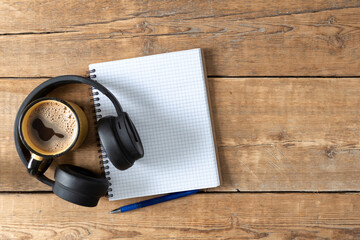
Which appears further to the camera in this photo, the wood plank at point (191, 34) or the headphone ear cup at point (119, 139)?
the wood plank at point (191, 34)

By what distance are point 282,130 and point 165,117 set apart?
0.27 metres

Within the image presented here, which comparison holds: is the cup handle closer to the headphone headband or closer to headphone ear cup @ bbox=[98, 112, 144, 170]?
the headphone headband

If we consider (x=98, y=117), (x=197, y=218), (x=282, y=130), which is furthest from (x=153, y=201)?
(x=282, y=130)

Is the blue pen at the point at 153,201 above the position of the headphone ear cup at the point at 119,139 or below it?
below

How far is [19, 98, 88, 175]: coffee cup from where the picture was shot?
697 mm

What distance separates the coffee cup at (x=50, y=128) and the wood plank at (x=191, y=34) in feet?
0.37

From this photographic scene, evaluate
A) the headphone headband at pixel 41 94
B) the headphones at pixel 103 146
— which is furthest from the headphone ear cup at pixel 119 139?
the headphone headband at pixel 41 94

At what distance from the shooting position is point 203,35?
0.77m

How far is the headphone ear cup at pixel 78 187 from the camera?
0.69m

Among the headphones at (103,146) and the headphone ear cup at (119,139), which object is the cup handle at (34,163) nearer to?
the headphones at (103,146)

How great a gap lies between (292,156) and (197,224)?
10.8 inches

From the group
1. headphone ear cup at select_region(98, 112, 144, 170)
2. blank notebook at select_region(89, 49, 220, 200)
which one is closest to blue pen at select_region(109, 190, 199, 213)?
blank notebook at select_region(89, 49, 220, 200)

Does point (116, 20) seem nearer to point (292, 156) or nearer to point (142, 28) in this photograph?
point (142, 28)

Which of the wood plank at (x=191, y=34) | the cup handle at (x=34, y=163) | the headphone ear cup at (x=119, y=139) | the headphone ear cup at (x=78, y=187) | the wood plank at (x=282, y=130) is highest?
the wood plank at (x=191, y=34)
